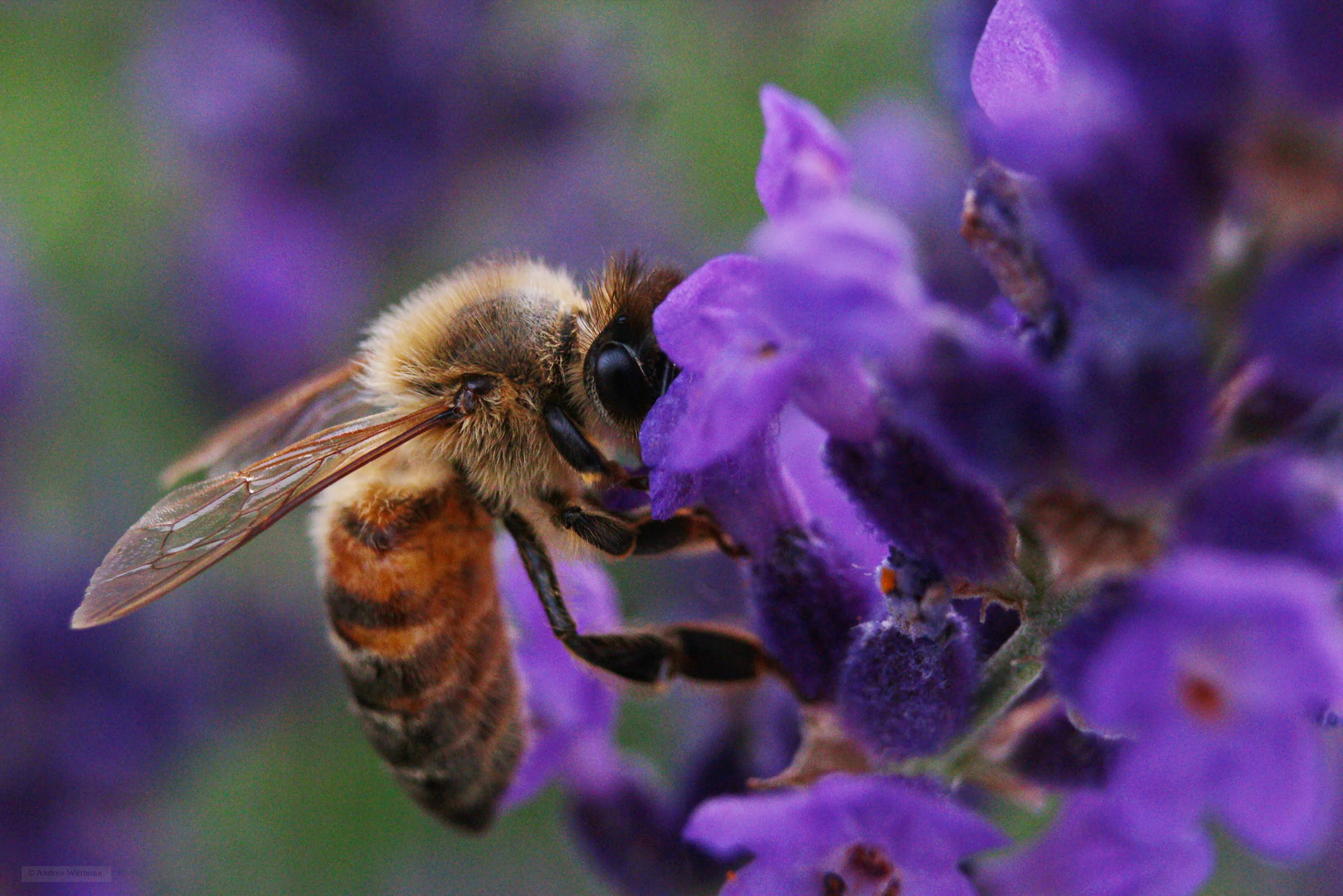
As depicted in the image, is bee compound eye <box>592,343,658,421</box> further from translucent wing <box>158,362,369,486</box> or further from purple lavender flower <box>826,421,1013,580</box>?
translucent wing <box>158,362,369,486</box>

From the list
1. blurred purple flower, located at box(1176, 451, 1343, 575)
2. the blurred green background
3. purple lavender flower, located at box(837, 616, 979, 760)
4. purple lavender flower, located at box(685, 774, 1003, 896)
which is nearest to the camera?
blurred purple flower, located at box(1176, 451, 1343, 575)

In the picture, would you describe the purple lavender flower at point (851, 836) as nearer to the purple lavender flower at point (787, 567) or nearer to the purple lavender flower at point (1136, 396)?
the purple lavender flower at point (787, 567)

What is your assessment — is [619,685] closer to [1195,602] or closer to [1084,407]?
[1084,407]

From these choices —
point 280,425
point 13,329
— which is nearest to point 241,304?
point 13,329

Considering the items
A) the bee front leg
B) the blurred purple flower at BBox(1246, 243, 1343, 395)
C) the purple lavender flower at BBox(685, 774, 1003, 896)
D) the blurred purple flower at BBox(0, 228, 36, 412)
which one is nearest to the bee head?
the bee front leg

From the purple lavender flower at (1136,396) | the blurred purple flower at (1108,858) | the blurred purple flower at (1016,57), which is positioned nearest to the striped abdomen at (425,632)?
the blurred purple flower at (1108,858)

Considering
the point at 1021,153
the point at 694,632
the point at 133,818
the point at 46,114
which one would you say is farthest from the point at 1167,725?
the point at 46,114
